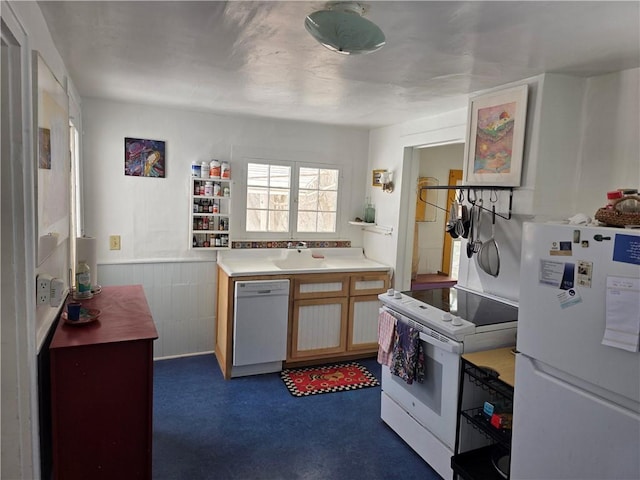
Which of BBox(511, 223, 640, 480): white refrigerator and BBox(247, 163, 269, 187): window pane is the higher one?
BBox(247, 163, 269, 187): window pane

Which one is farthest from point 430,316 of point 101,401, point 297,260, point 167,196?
point 167,196

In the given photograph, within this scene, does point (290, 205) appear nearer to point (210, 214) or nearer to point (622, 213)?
point (210, 214)

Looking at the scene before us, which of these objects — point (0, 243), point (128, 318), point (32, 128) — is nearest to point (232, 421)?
point (128, 318)

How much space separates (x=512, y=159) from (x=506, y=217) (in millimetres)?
354

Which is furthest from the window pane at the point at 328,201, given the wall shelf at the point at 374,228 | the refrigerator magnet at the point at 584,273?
the refrigerator magnet at the point at 584,273

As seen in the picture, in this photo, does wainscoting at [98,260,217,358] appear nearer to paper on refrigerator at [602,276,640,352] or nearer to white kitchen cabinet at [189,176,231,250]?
white kitchen cabinet at [189,176,231,250]

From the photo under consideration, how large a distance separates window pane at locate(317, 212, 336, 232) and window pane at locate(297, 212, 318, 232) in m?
0.05

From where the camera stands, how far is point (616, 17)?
1526mm

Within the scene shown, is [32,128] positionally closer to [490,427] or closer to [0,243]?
[0,243]

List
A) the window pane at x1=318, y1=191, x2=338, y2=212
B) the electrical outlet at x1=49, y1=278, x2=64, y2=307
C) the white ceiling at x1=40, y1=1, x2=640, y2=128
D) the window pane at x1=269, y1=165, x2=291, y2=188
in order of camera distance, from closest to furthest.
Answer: the white ceiling at x1=40, y1=1, x2=640, y2=128
the electrical outlet at x1=49, y1=278, x2=64, y2=307
the window pane at x1=269, y1=165, x2=291, y2=188
the window pane at x1=318, y1=191, x2=338, y2=212

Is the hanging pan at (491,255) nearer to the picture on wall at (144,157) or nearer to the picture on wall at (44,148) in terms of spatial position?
the picture on wall at (44,148)

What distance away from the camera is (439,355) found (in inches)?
89.7

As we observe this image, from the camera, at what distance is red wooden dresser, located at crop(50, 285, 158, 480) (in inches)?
67.8

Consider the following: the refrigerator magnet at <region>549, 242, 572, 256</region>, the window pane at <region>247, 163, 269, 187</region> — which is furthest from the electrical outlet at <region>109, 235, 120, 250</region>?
the refrigerator magnet at <region>549, 242, 572, 256</region>
